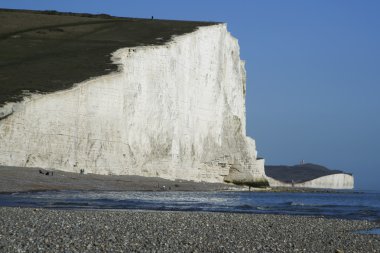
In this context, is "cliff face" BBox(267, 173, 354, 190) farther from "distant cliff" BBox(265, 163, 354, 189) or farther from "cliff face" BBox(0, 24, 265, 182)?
"cliff face" BBox(0, 24, 265, 182)

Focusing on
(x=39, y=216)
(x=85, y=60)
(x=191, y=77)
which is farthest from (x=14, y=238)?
(x=191, y=77)

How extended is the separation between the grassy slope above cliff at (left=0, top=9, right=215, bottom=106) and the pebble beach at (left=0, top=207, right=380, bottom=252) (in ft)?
59.7

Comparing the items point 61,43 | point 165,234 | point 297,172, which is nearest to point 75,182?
point 165,234

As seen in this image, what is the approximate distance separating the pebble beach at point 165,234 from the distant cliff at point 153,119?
1720 centimetres

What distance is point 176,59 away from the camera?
4525 centimetres

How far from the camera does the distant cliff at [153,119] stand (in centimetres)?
3425

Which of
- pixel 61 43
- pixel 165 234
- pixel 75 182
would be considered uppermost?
pixel 61 43

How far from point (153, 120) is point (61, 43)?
1134 cm

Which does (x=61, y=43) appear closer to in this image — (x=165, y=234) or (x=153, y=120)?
(x=153, y=120)

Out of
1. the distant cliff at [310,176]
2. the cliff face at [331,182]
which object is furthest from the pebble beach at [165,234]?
the cliff face at [331,182]

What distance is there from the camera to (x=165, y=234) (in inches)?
534

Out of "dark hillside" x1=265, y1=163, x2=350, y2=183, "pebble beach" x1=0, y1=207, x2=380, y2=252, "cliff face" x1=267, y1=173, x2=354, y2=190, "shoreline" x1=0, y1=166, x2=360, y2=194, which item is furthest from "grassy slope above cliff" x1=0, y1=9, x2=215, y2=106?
"cliff face" x1=267, y1=173, x2=354, y2=190

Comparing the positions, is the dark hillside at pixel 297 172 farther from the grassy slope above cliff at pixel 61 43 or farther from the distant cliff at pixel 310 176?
the grassy slope above cliff at pixel 61 43

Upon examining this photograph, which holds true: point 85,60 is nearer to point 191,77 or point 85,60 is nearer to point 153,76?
point 153,76
